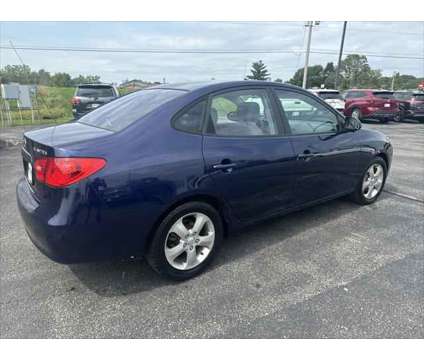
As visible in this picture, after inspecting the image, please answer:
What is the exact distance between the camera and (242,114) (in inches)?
113

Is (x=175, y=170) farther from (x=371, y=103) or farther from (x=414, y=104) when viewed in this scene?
(x=414, y=104)

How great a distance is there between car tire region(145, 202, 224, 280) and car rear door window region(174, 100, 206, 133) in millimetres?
606

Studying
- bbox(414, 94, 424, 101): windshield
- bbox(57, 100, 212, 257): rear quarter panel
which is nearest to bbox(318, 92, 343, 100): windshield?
bbox(414, 94, 424, 101): windshield

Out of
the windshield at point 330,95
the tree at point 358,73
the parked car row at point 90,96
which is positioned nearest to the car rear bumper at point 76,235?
the parked car row at point 90,96

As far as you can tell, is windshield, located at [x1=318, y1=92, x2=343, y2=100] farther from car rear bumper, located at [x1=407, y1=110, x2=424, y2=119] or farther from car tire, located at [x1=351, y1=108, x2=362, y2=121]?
car rear bumper, located at [x1=407, y1=110, x2=424, y2=119]

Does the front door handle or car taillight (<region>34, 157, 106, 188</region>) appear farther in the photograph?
the front door handle

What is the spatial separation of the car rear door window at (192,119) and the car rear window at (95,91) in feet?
32.6

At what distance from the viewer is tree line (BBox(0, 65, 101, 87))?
37750 mm

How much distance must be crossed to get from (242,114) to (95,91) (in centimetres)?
1001

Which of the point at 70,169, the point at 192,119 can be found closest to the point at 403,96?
the point at 192,119

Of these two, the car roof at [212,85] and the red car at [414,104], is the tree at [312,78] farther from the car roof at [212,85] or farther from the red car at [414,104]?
the car roof at [212,85]

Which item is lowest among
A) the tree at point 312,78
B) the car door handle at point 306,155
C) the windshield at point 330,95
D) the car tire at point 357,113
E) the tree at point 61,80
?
the car door handle at point 306,155

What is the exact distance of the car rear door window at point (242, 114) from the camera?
2.66 m

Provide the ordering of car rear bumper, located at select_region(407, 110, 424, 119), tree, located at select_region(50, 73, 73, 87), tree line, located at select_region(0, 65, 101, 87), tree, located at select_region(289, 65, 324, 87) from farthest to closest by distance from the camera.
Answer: tree, located at select_region(289, 65, 324, 87) → tree, located at select_region(50, 73, 73, 87) → tree line, located at select_region(0, 65, 101, 87) → car rear bumper, located at select_region(407, 110, 424, 119)
